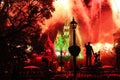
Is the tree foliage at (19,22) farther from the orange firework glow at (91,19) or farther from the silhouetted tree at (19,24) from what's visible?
the orange firework glow at (91,19)

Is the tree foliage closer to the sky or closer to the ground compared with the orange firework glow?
closer to the ground

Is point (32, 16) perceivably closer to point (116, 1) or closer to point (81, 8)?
point (116, 1)

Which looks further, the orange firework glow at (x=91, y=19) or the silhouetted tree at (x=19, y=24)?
the orange firework glow at (x=91, y=19)

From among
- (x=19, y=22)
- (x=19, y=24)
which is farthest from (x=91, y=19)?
(x=19, y=24)

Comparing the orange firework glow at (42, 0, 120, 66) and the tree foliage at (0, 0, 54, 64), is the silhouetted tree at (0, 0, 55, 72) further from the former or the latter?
the orange firework glow at (42, 0, 120, 66)

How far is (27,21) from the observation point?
1201 inches

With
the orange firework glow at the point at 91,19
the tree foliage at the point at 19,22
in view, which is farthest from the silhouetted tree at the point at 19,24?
the orange firework glow at the point at 91,19

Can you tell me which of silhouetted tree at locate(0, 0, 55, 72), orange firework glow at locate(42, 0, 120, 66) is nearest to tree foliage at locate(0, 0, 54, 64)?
silhouetted tree at locate(0, 0, 55, 72)

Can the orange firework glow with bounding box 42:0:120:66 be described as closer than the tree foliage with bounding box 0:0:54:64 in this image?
No

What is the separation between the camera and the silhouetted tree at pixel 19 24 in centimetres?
2977

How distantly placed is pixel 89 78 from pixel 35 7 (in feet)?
31.0

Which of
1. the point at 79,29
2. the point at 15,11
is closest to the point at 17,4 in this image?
the point at 15,11

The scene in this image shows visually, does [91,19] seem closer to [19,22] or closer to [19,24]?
[19,22]

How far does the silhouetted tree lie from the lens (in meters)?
29.8
